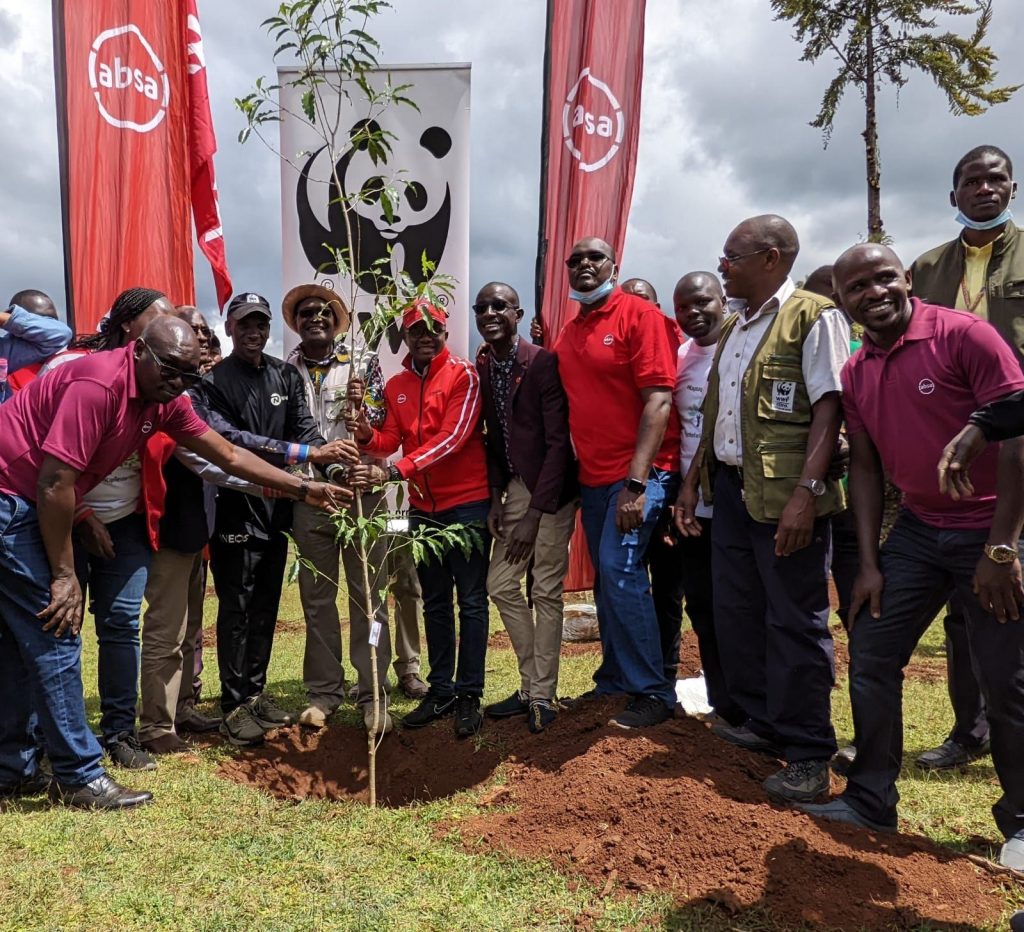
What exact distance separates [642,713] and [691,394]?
1.76m

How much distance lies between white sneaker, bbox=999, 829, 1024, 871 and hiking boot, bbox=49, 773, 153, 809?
3.69 metres

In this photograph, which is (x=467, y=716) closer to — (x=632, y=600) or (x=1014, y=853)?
(x=632, y=600)

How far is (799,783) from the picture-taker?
3.63m

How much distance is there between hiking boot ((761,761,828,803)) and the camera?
3.60m

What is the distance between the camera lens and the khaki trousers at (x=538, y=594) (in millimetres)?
4852

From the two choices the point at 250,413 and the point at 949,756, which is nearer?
the point at 949,756

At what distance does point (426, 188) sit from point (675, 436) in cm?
311

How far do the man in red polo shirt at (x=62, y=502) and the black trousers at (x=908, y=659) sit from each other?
315 centimetres

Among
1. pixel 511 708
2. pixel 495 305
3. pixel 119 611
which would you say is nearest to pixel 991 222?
pixel 495 305

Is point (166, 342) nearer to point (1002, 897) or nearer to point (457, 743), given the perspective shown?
point (457, 743)

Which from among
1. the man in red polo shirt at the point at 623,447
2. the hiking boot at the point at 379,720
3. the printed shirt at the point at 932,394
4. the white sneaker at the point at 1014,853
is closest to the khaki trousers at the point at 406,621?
the hiking boot at the point at 379,720

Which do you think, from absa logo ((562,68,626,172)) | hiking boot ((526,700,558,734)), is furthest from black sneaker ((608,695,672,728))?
absa logo ((562,68,626,172))

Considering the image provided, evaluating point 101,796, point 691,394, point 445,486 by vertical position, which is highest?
point 691,394

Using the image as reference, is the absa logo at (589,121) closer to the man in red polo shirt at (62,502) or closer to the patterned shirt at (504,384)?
the patterned shirt at (504,384)
